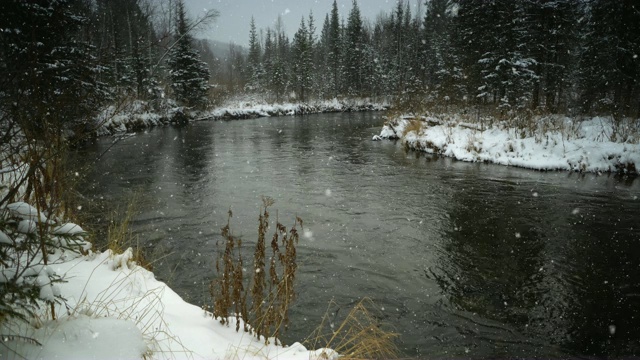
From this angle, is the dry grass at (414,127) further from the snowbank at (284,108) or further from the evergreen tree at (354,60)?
the evergreen tree at (354,60)

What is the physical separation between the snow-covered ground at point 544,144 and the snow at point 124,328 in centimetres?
1368

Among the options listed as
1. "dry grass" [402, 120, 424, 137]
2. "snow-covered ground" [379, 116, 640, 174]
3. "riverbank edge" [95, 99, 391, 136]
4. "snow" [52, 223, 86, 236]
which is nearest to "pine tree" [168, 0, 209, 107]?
"riverbank edge" [95, 99, 391, 136]

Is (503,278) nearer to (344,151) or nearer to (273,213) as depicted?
(273,213)

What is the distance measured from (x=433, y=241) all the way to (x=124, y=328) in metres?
6.03

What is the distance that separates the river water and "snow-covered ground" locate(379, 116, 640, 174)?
3.05 feet

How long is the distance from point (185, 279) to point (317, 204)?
4.64 metres

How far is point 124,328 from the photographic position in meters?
2.79

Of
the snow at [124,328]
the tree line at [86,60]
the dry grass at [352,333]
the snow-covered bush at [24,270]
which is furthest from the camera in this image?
the dry grass at [352,333]

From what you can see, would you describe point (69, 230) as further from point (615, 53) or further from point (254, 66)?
point (254, 66)

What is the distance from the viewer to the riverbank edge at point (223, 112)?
22.9 meters

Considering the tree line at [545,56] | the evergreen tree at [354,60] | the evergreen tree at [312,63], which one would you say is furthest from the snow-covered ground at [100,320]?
the evergreen tree at [354,60]

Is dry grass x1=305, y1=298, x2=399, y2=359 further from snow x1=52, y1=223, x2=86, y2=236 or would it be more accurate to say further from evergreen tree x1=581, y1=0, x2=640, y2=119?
evergreen tree x1=581, y1=0, x2=640, y2=119

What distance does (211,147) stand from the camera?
19.1 meters

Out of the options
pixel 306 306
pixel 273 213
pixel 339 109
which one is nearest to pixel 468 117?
pixel 273 213
